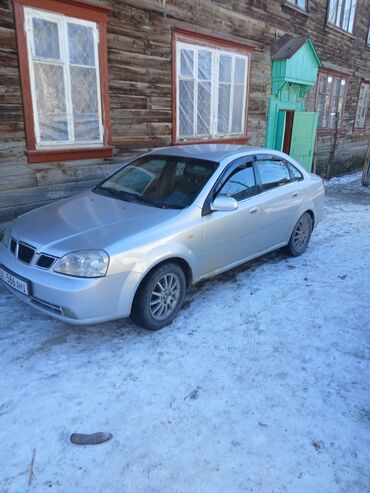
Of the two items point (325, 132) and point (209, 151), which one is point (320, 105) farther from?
point (209, 151)

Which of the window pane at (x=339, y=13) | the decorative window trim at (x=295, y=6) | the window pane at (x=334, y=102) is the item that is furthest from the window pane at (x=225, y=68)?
the window pane at (x=339, y=13)

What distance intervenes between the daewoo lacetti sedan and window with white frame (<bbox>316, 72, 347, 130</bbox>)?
8665mm

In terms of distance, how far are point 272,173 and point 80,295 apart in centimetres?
293

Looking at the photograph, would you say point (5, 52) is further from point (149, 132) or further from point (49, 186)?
point (149, 132)

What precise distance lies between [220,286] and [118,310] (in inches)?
65.2

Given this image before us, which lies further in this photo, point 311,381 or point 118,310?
point 118,310

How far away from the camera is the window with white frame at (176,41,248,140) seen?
7.55m

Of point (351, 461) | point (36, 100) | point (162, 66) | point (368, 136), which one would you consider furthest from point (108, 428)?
point (368, 136)

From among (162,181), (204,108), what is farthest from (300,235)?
(204,108)

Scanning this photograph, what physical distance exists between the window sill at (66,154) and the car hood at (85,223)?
1786 millimetres

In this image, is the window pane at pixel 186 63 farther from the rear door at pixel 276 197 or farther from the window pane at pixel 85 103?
the rear door at pixel 276 197

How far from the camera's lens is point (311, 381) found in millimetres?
2949

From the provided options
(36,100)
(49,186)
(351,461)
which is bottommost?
(351,461)

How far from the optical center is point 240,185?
14.0 ft
